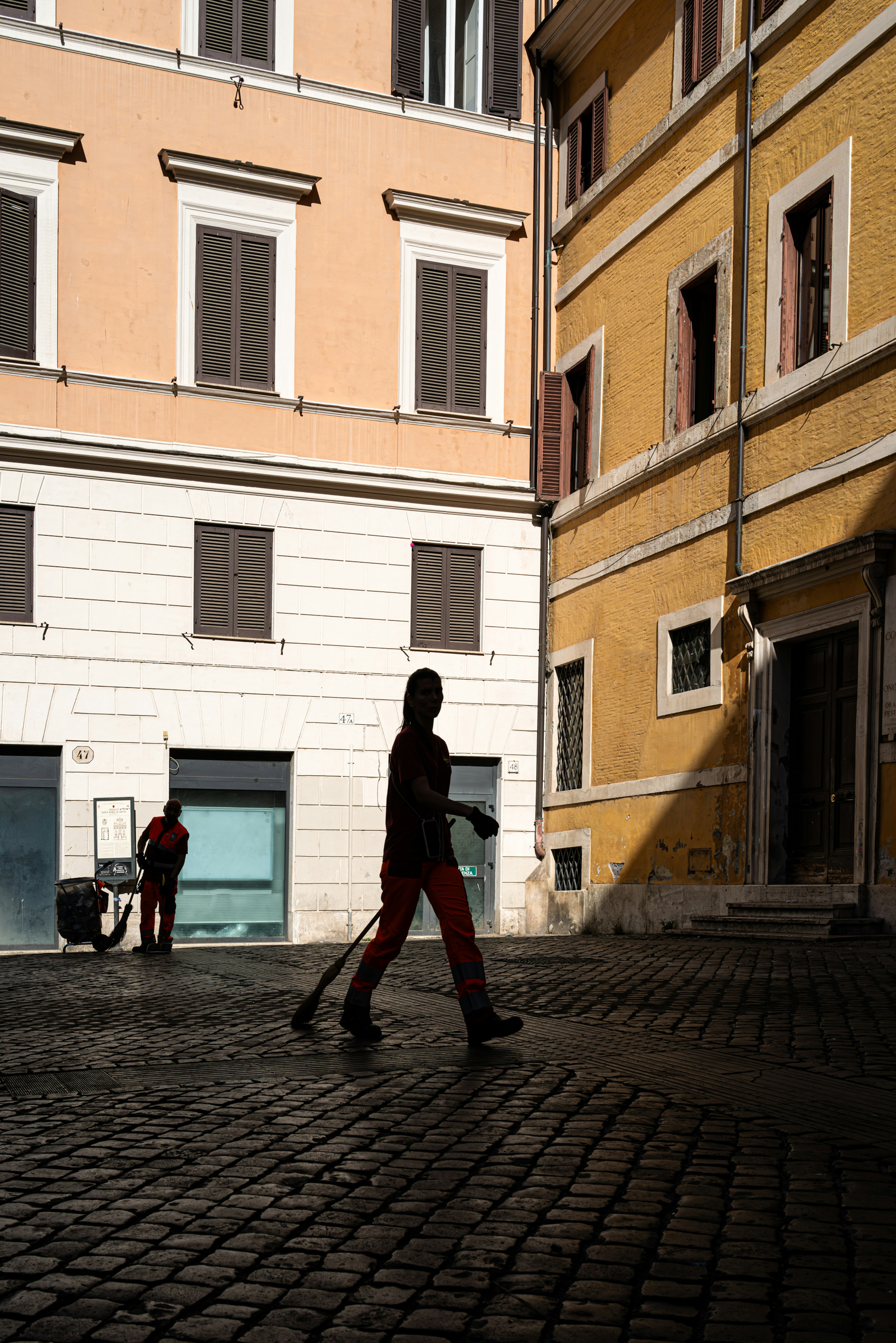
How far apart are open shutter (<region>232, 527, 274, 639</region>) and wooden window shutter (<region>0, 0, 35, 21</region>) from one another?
688 centimetres

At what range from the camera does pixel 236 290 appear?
2038 cm

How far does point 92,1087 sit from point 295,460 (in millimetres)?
14564

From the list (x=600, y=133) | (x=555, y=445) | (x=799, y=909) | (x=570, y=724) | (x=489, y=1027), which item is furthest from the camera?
(x=555, y=445)

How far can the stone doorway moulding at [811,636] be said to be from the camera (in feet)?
45.1

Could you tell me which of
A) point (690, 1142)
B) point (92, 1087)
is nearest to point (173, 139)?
point (92, 1087)

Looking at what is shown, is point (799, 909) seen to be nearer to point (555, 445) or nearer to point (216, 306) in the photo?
point (555, 445)

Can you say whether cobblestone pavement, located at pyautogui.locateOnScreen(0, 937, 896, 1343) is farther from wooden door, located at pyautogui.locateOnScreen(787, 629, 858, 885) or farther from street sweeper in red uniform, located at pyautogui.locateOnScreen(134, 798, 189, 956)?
street sweeper in red uniform, located at pyautogui.locateOnScreen(134, 798, 189, 956)

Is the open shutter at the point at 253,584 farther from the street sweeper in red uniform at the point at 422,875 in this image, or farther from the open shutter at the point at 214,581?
the street sweeper in red uniform at the point at 422,875

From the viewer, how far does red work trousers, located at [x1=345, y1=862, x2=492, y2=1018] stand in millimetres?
7410

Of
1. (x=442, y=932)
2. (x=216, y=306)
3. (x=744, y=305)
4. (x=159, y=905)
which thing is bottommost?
(x=159, y=905)

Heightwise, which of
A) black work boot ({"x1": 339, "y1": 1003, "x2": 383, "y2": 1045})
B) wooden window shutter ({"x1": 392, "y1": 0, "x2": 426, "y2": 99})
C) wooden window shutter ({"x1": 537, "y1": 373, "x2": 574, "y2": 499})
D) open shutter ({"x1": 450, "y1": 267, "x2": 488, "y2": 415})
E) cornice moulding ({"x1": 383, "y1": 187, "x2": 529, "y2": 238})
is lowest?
black work boot ({"x1": 339, "y1": 1003, "x2": 383, "y2": 1045})

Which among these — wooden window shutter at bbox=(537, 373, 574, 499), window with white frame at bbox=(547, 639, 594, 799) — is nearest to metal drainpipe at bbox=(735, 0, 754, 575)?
window with white frame at bbox=(547, 639, 594, 799)

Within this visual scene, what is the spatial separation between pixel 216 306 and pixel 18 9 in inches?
170

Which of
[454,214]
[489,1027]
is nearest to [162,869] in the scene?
[489,1027]
